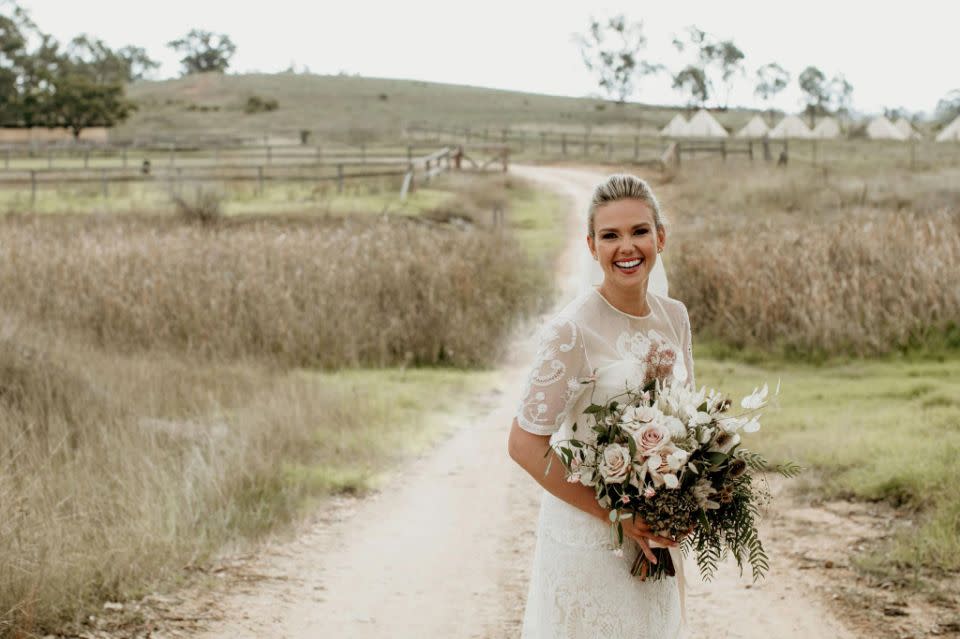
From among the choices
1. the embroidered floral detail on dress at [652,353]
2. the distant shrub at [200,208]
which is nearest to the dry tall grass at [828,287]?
the embroidered floral detail on dress at [652,353]

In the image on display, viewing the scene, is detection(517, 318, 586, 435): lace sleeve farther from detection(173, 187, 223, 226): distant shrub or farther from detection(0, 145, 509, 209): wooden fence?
detection(0, 145, 509, 209): wooden fence

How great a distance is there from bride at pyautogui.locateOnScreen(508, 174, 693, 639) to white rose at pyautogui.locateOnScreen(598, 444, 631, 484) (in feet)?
0.40

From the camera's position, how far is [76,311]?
1390 cm

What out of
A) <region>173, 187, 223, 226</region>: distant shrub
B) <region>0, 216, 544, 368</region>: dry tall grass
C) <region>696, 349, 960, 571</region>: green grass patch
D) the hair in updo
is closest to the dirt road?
<region>696, 349, 960, 571</region>: green grass patch

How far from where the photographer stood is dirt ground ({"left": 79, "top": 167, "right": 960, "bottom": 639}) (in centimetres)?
582

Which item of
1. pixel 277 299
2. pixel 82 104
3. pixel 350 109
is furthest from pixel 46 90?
pixel 277 299

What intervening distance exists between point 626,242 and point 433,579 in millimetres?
4079

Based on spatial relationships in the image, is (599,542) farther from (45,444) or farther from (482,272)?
(482,272)

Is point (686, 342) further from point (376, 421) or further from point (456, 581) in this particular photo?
point (376, 421)

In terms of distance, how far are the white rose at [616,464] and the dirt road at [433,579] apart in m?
3.10

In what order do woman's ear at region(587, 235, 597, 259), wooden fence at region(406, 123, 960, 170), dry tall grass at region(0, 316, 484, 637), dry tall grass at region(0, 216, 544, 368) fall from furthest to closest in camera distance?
wooden fence at region(406, 123, 960, 170) < dry tall grass at region(0, 216, 544, 368) < dry tall grass at region(0, 316, 484, 637) < woman's ear at region(587, 235, 597, 259)

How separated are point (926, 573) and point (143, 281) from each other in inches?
430

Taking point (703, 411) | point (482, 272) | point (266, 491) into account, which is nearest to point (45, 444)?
point (266, 491)

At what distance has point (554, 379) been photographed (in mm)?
3016
